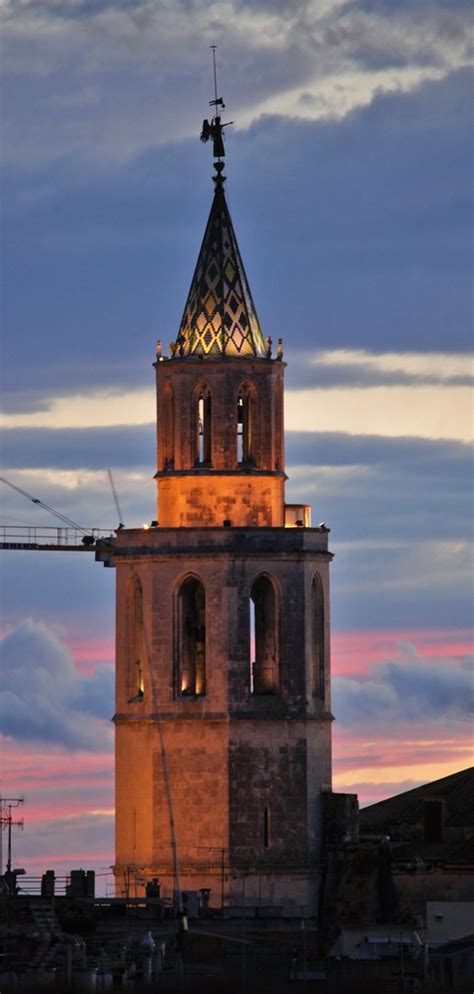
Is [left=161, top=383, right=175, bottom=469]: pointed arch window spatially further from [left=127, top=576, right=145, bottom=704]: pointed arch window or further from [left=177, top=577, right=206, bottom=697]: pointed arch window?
[left=177, top=577, right=206, bottom=697]: pointed arch window

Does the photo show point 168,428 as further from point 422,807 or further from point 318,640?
point 422,807

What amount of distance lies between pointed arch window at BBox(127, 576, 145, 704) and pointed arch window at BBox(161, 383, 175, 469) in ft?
11.5

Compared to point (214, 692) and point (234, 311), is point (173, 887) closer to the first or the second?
point (214, 692)

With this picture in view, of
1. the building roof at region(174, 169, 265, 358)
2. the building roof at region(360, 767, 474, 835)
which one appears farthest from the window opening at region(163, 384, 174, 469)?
the building roof at region(360, 767, 474, 835)

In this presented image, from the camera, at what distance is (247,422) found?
164125 millimetres

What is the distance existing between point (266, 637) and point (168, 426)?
6580 millimetres

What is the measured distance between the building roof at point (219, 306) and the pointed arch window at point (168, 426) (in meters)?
1.18

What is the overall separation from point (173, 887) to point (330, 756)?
19.7 ft

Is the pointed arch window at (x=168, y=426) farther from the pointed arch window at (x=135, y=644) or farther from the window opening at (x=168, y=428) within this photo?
the pointed arch window at (x=135, y=644)

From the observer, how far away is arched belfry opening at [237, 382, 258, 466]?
6452 inches

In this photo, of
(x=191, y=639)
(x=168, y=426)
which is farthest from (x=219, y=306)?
(x=191, y=639)

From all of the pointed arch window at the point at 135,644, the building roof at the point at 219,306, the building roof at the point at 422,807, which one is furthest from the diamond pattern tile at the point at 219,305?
the building roof at the point at 422,807

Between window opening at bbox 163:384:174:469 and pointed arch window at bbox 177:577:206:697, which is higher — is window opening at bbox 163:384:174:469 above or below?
above

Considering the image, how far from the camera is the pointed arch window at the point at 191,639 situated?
534ft
